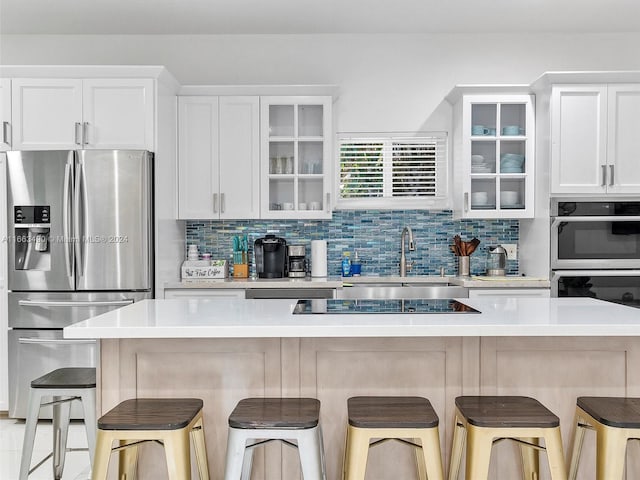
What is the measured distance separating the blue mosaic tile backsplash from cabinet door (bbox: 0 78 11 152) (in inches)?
56.1

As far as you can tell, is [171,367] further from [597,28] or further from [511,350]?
[597,28]

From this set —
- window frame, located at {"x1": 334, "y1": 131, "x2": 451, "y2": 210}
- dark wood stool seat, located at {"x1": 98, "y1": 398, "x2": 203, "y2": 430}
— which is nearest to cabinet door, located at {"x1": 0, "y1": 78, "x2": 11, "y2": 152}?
window frame, located at {"x1": 334, "y1": 131, "x2": 451, "y2": 210}

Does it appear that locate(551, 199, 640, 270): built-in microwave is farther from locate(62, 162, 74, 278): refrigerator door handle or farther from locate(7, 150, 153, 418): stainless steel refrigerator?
locate(62, 162, 74, 278): refrigerator door handle

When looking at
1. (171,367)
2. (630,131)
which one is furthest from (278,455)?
(630,131)

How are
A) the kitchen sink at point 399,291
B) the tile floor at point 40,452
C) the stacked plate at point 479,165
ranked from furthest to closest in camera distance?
the stacked plate at point 479,165
the kitchen sink at point 399,291
the tile floor at point 40,452

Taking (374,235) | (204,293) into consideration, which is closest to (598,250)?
(374,235)

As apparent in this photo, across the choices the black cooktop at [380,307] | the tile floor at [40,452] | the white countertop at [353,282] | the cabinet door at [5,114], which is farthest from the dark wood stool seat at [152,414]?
the cabinet door at [5,114]

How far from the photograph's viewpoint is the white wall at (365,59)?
479 cm

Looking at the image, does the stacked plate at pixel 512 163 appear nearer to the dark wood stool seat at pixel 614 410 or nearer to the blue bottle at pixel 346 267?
the blue bottle at pixel 346 267

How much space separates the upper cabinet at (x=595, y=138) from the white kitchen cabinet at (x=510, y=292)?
0.71 meters

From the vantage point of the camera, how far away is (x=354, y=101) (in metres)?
4.83

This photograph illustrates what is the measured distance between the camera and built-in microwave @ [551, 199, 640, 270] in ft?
13.7

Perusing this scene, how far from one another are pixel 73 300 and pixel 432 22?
323 cm

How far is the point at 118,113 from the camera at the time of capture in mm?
4105
